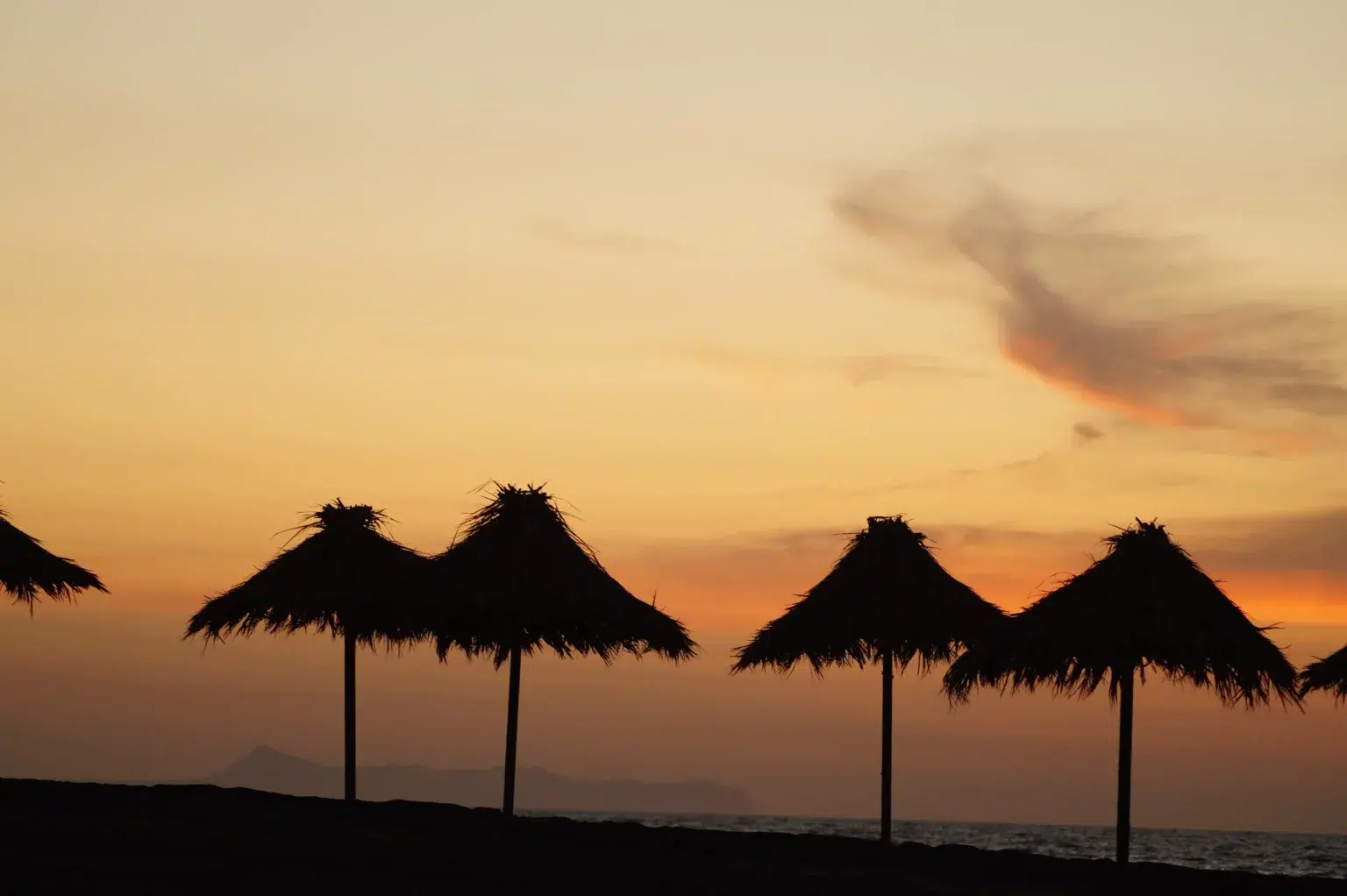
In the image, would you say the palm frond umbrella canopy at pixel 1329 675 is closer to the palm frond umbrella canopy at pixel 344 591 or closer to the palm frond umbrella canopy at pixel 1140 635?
the palm frond umbrella canopy at pixel 1140 635

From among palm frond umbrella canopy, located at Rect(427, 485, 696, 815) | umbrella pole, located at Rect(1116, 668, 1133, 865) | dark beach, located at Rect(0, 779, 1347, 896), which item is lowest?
dark beach, located at Rect(0, 779, 1347, 896)

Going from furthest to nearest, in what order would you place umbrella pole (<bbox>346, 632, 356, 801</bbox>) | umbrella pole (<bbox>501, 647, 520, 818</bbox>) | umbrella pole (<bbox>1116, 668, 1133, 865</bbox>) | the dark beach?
umbrella pole (<bbox>346, 632, 356, 801</bbox>)
umbrella pole (<bbox>501, 647, 520, 818</bbox>)
umbrella pole (<bbox>1116, 668, 1133, 865</bbox>)
the dark beach

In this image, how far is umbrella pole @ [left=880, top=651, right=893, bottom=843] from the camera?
23.7 meters

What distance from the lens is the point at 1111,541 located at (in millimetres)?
21844

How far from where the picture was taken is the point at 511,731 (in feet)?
75.9

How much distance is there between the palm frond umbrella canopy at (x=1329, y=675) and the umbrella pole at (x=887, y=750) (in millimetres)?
7496

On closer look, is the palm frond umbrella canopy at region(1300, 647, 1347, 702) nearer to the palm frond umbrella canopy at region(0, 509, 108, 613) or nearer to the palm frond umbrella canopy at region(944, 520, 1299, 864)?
the palm frond umbrella canopy at region(944, 520, 1299, 864)

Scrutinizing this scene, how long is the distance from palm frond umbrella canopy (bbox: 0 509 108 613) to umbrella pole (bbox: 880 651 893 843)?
13.4 meters

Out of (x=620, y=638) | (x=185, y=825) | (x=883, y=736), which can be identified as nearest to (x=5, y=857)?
(x=185, y=825)

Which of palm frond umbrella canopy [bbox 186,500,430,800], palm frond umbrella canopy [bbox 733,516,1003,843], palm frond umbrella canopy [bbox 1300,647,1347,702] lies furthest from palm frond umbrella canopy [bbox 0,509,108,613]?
palm frond umbrella canopy [bbox 1300,647,1347,702]

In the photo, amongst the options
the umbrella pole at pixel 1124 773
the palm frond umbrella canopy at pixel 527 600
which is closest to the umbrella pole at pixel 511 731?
the palm frond umbrella canopy at pixel 527 600

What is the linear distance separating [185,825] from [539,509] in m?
7.76

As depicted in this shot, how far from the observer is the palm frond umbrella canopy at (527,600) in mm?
23203

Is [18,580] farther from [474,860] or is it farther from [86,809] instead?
[474,860]
